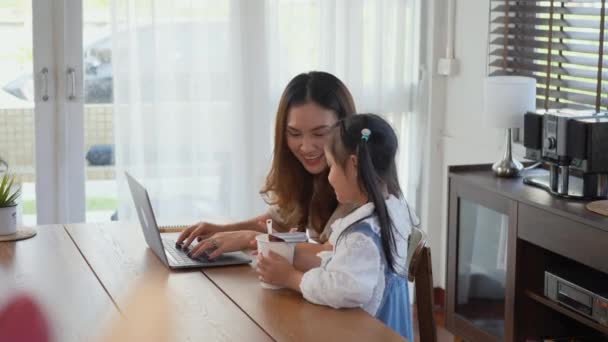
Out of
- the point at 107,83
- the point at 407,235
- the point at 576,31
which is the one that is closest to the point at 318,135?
the point at 407,235

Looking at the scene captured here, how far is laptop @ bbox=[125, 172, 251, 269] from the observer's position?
2.28 meters

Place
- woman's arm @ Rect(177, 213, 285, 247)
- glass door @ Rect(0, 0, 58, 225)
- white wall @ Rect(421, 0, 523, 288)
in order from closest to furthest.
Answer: woman's arm @ Rect(177, 213, 285, 247) < glass door @ Rect(0, 0, 58, 225) < white wall @ Rect(421, 0, 523, 288)

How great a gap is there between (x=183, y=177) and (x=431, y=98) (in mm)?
1208

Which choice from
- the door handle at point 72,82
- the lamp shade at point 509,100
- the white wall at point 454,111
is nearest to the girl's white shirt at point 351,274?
the lamp shade at point 509,100

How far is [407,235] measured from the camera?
2.10 metres

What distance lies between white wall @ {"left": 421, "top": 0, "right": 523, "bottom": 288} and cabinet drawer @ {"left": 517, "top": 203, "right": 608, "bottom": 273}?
88 centimetres

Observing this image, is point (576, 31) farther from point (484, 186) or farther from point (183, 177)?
point (183, 177)

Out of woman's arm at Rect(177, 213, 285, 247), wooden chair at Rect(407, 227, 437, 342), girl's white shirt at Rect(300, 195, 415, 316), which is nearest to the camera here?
girl's white shirt at Rect(300, 195, 415, 316)

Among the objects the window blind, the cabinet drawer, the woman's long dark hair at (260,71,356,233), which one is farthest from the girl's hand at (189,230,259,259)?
the window blind

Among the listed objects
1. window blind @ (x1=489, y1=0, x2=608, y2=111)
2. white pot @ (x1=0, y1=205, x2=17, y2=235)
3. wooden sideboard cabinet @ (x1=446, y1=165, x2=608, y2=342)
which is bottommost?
wooden sideboard cabinet @ (x1=446, y1=165, x2=608, y2=342)

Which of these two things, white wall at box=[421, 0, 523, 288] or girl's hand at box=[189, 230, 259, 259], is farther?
white wall at box=[421, 0, 523, 288]

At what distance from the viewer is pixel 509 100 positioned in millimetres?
3324

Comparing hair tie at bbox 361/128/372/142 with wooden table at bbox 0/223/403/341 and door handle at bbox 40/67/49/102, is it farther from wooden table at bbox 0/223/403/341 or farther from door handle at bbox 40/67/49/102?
door handle at bbox 40/67/49/102

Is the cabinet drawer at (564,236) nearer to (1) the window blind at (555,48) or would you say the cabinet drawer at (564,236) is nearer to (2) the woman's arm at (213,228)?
(1) the window blind at (555,48)
